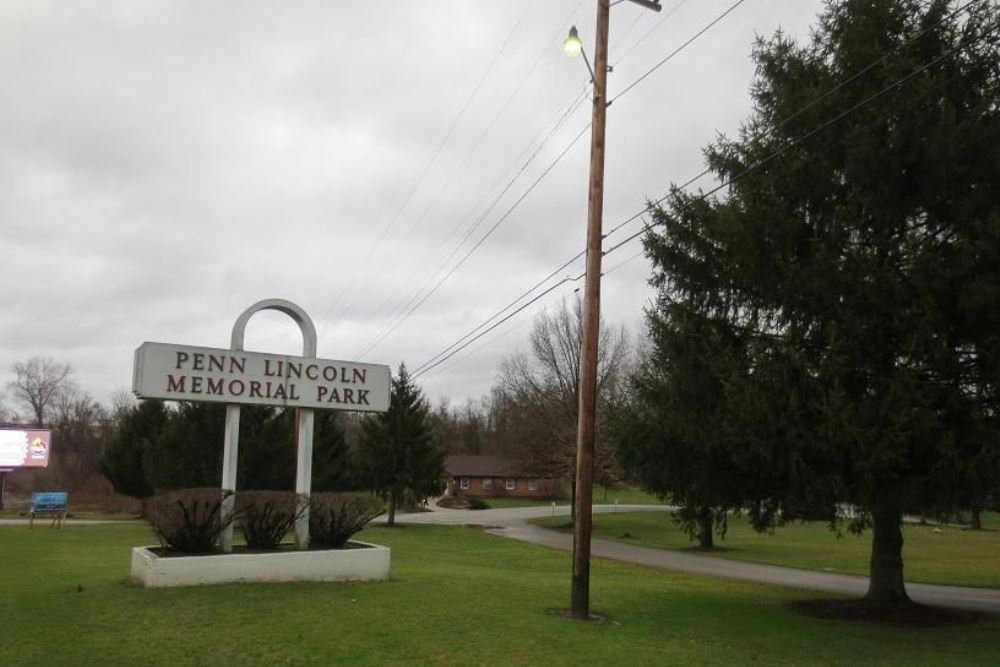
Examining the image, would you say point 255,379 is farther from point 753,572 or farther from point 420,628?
point 753,572

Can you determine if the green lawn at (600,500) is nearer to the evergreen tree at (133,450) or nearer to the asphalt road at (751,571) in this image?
the asphalt road at (751,571)

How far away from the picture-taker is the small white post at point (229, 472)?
12.9m

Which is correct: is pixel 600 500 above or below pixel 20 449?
below

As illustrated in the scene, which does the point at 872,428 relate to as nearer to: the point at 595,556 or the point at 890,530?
the point at 890,530

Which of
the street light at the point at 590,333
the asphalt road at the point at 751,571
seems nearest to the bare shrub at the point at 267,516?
the street light at the point at 590,333

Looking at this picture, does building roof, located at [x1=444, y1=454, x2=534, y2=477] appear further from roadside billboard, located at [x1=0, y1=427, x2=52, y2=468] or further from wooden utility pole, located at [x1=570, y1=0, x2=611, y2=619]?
wooden utility pole, located at [x1=570, y1=0, x2=611, y2=619]

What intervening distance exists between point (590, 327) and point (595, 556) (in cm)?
1774

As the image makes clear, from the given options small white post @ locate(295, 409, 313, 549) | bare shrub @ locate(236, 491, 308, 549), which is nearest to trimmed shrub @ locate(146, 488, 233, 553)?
bare shrub @ locate(236, 491, 308, 549)

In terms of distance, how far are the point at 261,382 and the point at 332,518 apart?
8.67 ft

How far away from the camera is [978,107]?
37.3 ft

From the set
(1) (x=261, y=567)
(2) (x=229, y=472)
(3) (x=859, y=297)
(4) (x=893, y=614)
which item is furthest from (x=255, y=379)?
(4) (x=893, y=614)

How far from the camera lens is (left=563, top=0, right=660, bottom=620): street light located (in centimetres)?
1095

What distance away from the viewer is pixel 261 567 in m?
12.5

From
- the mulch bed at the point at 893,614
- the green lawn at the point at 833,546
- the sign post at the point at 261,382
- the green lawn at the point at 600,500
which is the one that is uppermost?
the sign post at the point at 261,382
